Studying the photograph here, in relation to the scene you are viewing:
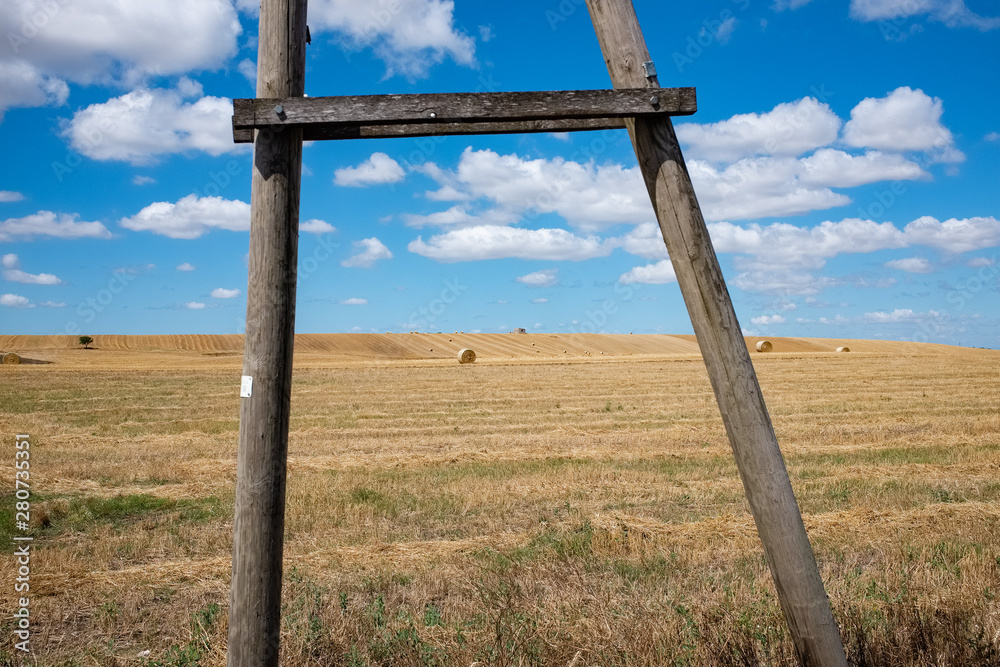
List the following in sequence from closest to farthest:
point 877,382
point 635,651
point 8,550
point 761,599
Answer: point 635,651 < point 761,599 < point 8,550 < point 877,382

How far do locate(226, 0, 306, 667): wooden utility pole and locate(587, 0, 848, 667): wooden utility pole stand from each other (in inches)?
63.2

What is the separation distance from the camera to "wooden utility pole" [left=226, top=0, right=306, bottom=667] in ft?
10.8

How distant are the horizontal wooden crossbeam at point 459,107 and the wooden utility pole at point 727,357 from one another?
0.12 metres

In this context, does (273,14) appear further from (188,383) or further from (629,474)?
(188,383)

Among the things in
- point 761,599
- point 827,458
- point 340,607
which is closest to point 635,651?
point 761,599

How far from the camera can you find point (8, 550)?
6.64m

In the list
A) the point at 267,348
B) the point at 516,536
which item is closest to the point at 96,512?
the point at 516,536

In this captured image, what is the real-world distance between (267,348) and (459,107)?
151cm

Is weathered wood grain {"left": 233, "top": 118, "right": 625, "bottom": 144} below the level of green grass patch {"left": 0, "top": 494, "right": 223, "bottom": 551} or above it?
above

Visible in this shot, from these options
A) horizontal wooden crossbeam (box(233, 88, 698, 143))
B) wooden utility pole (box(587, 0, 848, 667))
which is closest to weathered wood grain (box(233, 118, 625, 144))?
horizontal wooden crossbeam (box(233, 88, 698, 143))

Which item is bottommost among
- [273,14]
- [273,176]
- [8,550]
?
[8,550]

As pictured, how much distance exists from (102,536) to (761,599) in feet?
21.3

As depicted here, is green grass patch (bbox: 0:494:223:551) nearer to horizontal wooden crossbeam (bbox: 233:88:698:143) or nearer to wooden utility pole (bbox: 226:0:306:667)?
wooden utility pole (bbox: 226:0:306:667)

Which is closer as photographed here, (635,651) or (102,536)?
(635,651)
